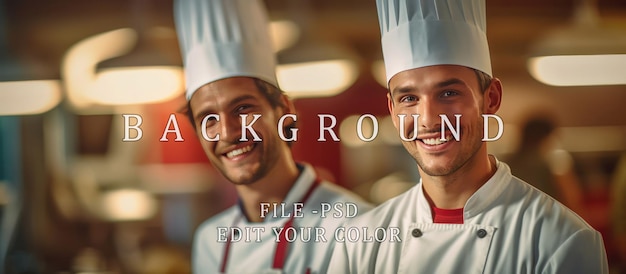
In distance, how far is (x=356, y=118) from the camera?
8.54 ft

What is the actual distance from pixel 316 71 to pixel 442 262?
0.73m

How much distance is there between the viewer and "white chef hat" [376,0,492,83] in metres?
2.56

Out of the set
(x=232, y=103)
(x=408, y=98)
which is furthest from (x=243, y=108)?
(x=408, y=98)

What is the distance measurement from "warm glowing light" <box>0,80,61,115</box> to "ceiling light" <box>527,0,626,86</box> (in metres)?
1.55

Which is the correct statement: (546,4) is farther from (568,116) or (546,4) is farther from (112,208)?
(112,208)

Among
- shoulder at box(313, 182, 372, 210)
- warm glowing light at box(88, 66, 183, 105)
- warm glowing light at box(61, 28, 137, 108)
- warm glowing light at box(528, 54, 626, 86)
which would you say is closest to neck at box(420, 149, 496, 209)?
shoulder at box(313, 182, 372, 210)

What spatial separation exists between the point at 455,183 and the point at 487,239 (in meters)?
0.20

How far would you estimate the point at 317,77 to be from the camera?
2.61 metres

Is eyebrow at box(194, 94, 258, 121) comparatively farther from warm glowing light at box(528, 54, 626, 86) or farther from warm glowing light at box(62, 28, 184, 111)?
warm glowing light at box(528, 54, 626, 86)

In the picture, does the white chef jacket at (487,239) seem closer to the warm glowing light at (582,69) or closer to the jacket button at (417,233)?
the jacket button at (417,233)

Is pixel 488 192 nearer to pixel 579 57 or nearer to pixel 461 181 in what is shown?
pixel 461 181

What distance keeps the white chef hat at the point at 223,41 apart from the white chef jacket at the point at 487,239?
0.61m

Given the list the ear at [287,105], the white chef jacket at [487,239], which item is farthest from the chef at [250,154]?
the white chef jacket at [487,239]

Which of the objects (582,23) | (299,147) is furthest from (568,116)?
(299,147)
